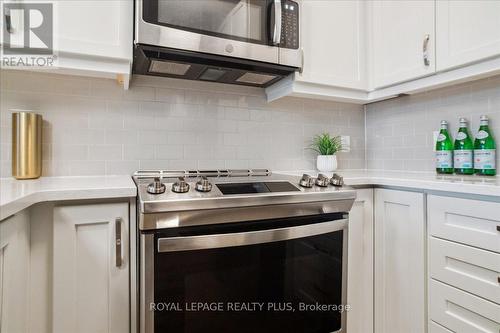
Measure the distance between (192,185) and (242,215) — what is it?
0.74ft

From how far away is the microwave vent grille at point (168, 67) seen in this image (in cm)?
130

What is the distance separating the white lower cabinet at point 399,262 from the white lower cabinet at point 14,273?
1438mm

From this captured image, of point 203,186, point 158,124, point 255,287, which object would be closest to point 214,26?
point 158,124

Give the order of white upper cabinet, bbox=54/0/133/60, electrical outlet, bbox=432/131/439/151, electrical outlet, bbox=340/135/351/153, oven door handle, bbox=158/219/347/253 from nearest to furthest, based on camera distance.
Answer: oven door handle, bbox=158/219/347/253 → white upper cabinet, bbox=54/0/133/60 → electrical outlet, bbox=432/131/439/151 → electrical outlet, bbox=340/135/351/153

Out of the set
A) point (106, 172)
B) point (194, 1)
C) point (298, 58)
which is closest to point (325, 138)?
point (298, 58)

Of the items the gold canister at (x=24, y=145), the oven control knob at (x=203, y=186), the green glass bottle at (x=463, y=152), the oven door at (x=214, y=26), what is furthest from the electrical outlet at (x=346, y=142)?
the gold canister at (x=24, y=145)

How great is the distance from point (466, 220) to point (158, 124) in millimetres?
1413

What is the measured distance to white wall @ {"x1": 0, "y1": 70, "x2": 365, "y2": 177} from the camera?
1.33 metres

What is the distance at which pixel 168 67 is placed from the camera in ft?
4.48

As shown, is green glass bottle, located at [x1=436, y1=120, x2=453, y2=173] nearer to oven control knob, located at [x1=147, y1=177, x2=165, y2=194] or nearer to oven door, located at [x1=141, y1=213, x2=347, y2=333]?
oven door, located at [x1=141, y1=213, x2=347, y2=333]

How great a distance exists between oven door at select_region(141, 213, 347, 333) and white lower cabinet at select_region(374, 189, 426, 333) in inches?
11.0

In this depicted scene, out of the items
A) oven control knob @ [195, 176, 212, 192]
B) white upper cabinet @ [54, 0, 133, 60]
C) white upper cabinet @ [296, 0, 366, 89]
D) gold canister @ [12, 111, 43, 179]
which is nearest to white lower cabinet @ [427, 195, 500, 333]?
white upper cabinet @ [296, 0, 366, 89]

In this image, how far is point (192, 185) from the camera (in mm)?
1104

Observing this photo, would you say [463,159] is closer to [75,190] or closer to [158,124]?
[158,124]
